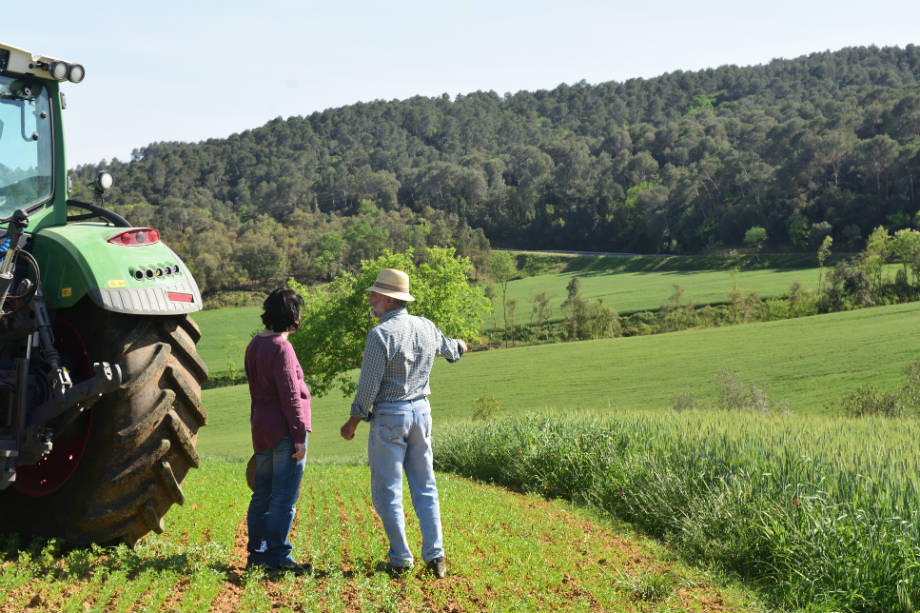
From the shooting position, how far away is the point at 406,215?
143375 mm

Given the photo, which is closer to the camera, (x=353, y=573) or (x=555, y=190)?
(x=353, y=573)

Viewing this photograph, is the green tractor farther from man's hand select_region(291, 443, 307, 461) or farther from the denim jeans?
man's hand select_region(291, 443, 307, 461)

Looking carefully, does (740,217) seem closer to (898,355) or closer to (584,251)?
(584,251)

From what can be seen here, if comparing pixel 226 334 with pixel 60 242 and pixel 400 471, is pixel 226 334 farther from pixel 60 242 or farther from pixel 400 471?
pixel 400 471

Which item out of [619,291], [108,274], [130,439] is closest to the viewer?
[130,439]

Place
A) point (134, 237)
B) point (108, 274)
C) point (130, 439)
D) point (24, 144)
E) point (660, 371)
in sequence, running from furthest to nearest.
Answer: point (660, 371)
point (24, 144)
point (134, 237)
point (108, 274)
point (130, 439)

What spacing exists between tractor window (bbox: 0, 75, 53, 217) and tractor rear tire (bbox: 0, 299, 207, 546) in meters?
1.05

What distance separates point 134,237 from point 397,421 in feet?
7.77

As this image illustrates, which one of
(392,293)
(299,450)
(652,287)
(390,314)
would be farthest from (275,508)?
(652,287)

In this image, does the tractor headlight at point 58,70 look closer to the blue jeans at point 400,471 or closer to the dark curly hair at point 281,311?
the dark curly hair at point 281,311

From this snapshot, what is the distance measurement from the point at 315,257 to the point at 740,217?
58.1m

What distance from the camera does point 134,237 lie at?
5.77 meters

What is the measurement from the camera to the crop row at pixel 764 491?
5531 mm

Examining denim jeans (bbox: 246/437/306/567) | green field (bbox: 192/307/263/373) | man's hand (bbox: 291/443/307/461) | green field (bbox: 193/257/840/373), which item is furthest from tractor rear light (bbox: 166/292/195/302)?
green field (bbox: 193/257/840/373)
